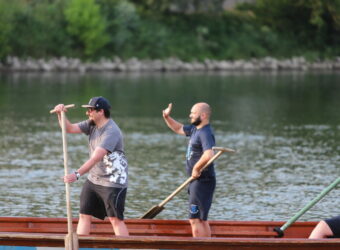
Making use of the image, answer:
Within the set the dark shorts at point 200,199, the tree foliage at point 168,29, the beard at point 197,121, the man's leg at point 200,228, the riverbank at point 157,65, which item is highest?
the beard at point 197,121

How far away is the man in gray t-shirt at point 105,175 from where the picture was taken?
13367 millimetres

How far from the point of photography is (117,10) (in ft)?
267

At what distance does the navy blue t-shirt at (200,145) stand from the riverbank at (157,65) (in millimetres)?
60165

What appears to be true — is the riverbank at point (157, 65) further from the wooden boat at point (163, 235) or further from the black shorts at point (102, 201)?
the black shorts at point (102, 201)

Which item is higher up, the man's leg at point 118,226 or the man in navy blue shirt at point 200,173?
the man in navy blue shirt at point 200,173

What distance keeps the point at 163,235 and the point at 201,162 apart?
145 cm

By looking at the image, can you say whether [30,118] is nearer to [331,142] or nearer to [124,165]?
[331,142]

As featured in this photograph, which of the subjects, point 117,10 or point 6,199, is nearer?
point 6,199

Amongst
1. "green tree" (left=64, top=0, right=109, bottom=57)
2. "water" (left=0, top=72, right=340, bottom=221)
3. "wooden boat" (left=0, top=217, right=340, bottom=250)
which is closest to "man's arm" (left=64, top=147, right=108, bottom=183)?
"wooden boat" (left=0, top=217, right=340, bottom=250)

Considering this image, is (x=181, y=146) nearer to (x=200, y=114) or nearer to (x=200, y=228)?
(x=200, y=228)

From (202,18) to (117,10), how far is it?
28.8 feet

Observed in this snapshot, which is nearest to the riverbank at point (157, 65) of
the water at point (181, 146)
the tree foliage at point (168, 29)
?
the tree foliage at point (168, 29)

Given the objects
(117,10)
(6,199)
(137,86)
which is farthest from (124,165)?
(117,10)

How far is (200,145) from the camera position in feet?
45.3
